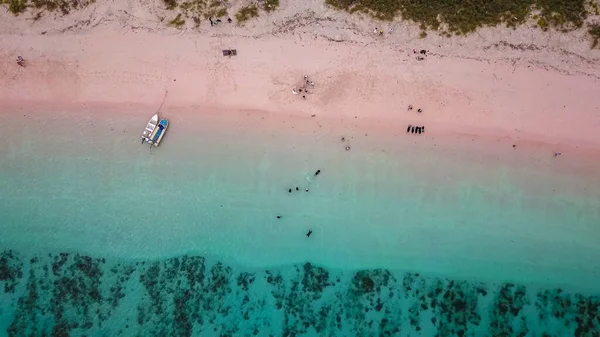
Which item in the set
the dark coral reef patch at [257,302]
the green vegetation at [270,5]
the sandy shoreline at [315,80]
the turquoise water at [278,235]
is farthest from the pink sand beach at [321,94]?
the dark coral reef patch at [257,302]

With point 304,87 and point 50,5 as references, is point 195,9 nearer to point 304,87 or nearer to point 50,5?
point 304,87

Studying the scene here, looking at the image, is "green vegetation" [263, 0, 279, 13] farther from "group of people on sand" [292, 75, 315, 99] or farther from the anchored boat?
the anchored boat

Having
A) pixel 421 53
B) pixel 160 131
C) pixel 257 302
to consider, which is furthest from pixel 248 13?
pixel 257 302

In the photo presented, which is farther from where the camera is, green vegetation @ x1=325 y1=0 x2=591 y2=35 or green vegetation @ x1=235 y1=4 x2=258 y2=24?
green vegetation @ x1=235 y1=4 x2=258 y2=24

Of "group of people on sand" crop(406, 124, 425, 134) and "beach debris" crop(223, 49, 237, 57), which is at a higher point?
"beach debris" crop(223, 49, 237, 57)

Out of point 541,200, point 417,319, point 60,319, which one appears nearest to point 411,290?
point 417,319

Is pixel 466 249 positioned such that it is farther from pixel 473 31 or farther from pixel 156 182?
pixel 156 182

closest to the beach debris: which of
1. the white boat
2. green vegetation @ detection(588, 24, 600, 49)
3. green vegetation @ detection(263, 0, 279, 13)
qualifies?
green vegetation @ detection(263, 0, 279, 13)
